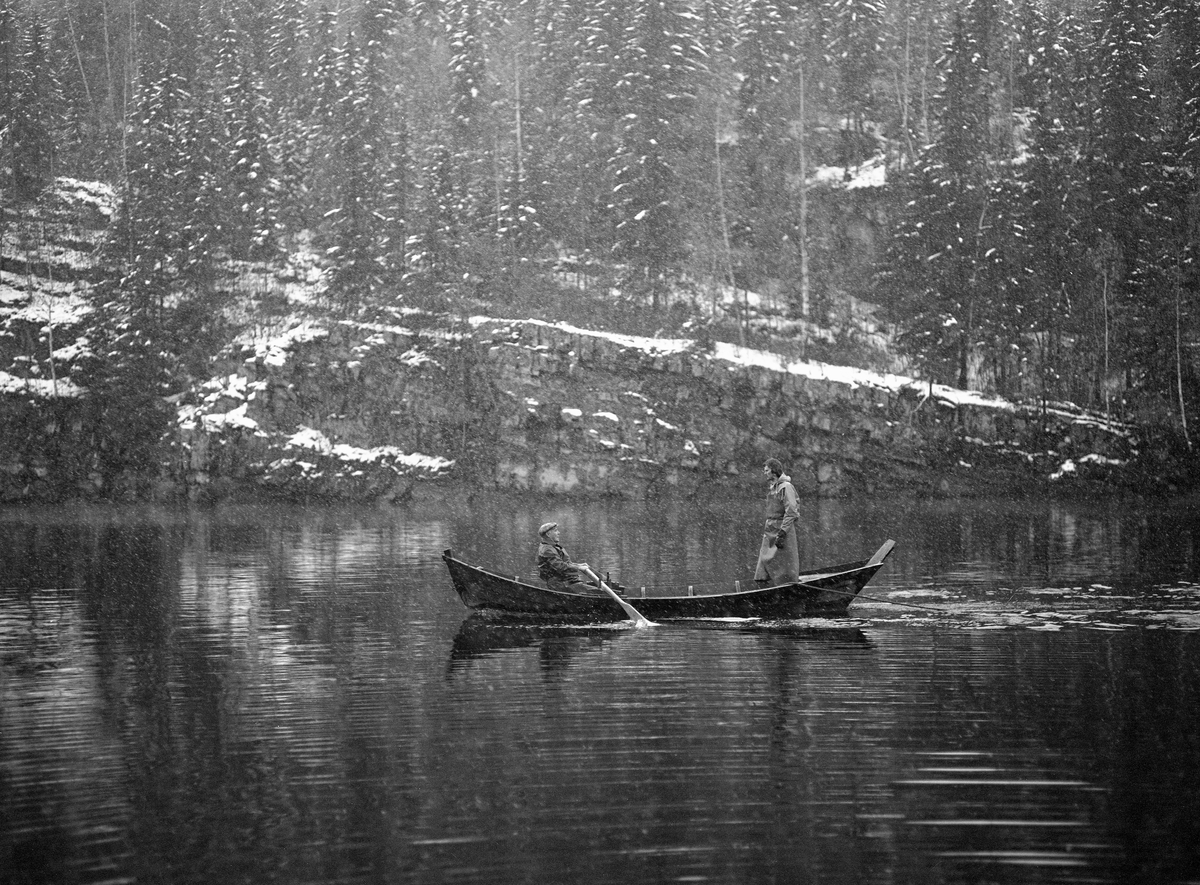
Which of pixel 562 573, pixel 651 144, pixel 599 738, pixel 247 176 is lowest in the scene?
pixel 599 738

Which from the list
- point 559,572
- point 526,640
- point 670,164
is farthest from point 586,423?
point 526,640

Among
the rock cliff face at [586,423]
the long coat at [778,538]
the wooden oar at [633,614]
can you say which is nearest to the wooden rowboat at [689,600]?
the wooden oar at [633,614]

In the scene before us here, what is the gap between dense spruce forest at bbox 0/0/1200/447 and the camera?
52406 millimetres

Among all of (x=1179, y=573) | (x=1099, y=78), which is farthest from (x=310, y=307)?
(x=1179, y=573)

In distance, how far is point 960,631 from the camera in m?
16.3

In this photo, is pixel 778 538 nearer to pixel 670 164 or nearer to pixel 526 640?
pixel 526 640

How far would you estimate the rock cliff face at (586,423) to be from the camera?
49.7 meters

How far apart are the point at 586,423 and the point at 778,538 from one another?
110ft

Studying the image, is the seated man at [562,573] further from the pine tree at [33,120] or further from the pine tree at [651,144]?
the pine tree at [33,120]

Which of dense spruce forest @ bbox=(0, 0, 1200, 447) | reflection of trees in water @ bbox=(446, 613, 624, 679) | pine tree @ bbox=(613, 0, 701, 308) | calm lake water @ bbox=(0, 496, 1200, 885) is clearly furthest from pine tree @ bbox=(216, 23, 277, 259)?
reflection of trees in water @ bbox=(446, 613, 624, 679)

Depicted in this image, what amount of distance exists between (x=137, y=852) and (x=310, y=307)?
1965 inches

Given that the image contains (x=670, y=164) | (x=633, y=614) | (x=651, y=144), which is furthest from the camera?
(x=670, y=164)

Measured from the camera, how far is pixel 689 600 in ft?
57.2

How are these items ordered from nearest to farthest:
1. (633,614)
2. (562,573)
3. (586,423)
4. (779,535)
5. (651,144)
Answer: (633,614) < (779,535) < (562,573) < (586,423) < (651,144)
